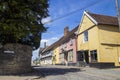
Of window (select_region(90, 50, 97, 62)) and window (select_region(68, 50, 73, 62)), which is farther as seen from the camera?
window (select_region(68, 50, 73, 62))

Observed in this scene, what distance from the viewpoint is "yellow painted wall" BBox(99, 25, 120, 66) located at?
31.2m

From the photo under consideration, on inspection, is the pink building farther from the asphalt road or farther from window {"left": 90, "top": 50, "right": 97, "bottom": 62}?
the asphalt road

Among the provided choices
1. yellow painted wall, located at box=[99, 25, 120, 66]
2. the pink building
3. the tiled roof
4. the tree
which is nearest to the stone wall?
the tree

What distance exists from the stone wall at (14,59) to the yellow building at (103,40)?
11353 mm

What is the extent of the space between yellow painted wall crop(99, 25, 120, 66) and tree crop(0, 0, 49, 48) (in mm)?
10702

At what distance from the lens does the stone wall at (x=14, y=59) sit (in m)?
22.2

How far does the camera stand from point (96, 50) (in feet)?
105

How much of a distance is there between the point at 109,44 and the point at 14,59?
14.9 metres

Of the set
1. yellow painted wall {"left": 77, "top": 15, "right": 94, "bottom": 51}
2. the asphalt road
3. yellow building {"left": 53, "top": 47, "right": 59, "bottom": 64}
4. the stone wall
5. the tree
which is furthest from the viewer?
yellow building {"left": 53, "top": 47, "right": 59, "bottom": 64}

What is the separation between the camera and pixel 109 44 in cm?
3164

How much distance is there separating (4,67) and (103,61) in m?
14.5

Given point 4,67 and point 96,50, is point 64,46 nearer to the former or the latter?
point 96,50

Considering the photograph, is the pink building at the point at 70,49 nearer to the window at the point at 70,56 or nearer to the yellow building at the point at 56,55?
the window at the point at 70,56

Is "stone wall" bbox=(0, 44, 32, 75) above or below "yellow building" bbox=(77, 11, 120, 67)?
below
